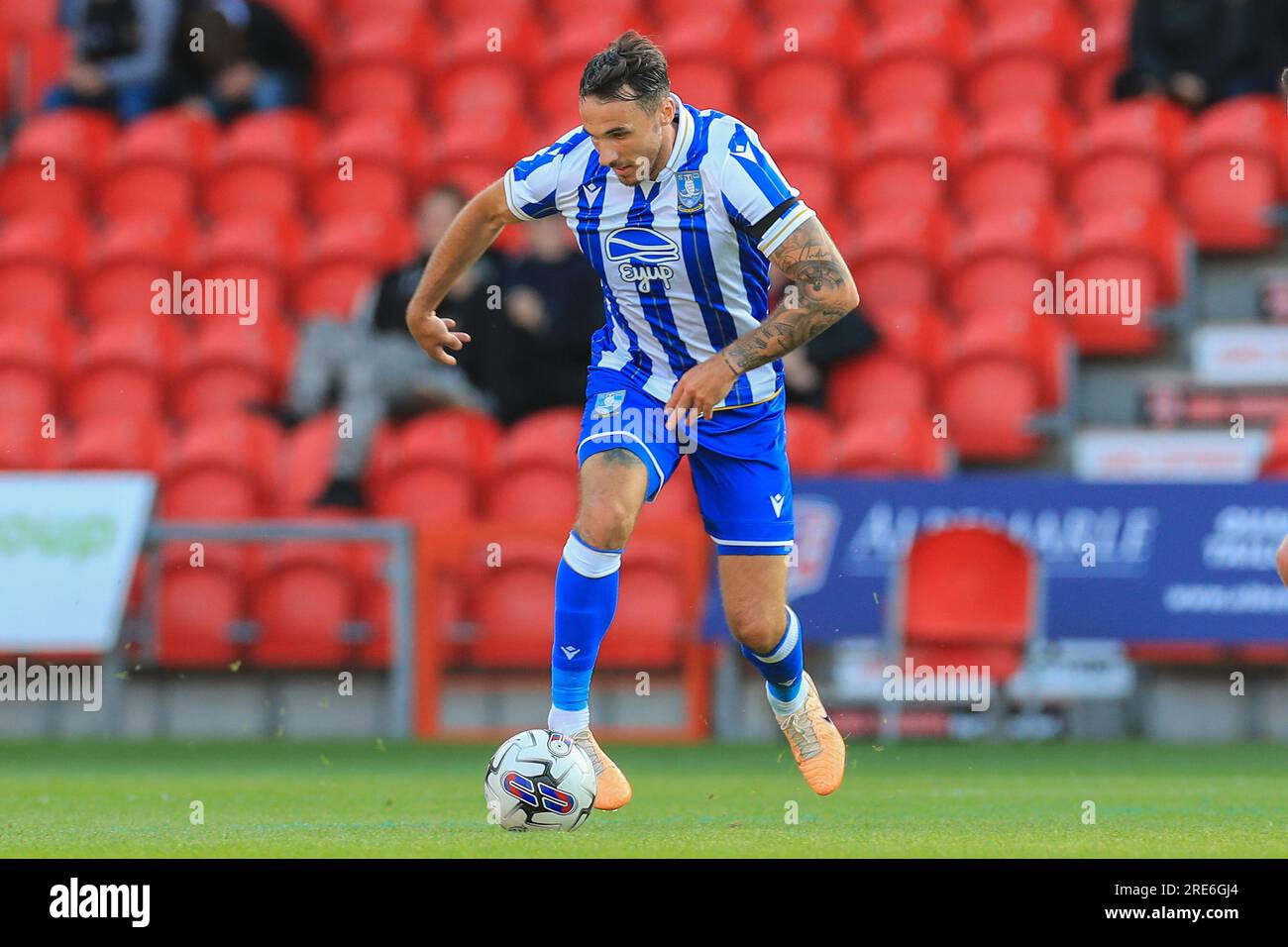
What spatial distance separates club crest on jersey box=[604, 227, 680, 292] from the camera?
19.5 feet

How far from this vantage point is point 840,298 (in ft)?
18.7

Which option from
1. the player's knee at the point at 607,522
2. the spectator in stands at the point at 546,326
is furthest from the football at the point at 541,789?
the spectator in stands at the point at 546,326

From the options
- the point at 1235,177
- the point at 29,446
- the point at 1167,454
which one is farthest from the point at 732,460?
the point at 1235,177

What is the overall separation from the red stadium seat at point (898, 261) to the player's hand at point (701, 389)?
19.1ft

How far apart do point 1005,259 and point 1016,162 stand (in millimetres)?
855

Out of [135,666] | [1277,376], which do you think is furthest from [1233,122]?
[135,666]

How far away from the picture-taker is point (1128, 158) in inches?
468

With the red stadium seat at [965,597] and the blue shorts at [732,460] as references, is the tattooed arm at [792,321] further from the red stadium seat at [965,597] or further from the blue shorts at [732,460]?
the red stadium seat at [965,597]

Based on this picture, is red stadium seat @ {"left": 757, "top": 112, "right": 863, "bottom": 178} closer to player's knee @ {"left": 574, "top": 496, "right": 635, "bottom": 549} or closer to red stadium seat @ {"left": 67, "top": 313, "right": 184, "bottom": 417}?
red stadium seat @ {"left": 67, "top": 313, "right": 184, "bottom": 417}

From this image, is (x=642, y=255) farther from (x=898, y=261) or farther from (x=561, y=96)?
(x=561, y=96)

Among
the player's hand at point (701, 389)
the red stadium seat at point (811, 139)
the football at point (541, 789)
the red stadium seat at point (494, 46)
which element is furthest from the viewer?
the red stadium seat at point (494, 46)

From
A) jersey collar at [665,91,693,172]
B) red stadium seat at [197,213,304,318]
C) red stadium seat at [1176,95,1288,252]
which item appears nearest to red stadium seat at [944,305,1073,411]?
red stadium seat at [1176,95,1288,252]

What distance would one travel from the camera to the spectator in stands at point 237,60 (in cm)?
1347
